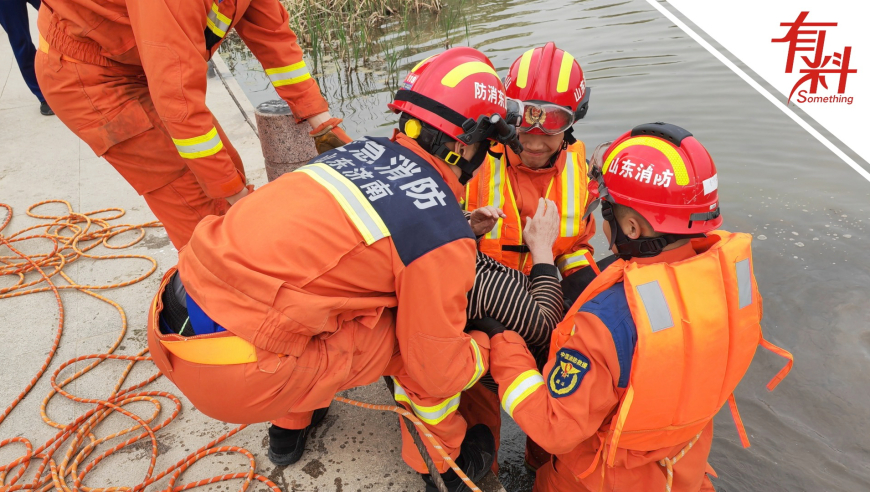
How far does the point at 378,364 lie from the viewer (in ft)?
7.40

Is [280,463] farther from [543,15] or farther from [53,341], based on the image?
[543,15]

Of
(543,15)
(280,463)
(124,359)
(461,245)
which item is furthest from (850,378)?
(543,15)

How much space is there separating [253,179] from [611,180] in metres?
3.98

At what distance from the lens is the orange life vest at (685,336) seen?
6.13 ft

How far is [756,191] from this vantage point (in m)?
6.21

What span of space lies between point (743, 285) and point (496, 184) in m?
1.39

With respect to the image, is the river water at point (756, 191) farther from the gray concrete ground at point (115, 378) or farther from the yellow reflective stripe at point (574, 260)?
the yellow reflective stripe at point (574, 260)

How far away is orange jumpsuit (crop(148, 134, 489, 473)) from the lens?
1.89 meters

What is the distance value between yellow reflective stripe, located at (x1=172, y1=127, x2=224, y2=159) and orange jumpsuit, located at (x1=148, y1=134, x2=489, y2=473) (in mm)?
721

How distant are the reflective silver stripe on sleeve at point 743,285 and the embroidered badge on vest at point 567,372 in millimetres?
548

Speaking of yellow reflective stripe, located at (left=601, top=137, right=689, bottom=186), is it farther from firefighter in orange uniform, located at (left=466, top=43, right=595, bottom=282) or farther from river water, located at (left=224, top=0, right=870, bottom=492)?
river water, located at (left=224, top=0, right=870, bottom=492)

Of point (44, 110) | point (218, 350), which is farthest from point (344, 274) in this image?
point (44, 110)

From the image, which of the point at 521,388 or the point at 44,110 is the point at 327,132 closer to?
the point at 521,388
